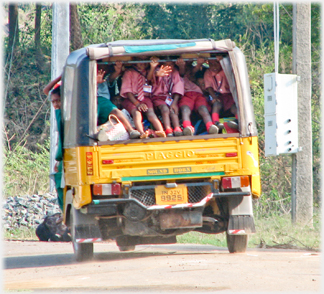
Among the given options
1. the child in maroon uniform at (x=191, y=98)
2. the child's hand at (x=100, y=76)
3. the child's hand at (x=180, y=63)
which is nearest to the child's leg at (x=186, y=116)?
the child in maroon uniform at (x=191, y=98)

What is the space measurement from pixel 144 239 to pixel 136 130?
1923 mm

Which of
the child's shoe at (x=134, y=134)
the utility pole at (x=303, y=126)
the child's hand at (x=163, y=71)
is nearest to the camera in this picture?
the child's shoe at (x=134, y=134)

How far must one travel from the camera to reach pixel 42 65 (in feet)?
77.4

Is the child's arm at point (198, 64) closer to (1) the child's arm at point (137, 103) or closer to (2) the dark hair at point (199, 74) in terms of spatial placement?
(2) the dark hair at point (199, 74)

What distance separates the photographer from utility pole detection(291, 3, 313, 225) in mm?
10625

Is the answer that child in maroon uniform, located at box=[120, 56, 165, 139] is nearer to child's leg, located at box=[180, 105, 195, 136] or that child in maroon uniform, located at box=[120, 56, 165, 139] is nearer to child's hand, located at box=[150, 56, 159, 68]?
child's hand, located at box=[150, 56, 159, 68]

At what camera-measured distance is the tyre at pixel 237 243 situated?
817 centimetres

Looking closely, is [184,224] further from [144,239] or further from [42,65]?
[42,65]

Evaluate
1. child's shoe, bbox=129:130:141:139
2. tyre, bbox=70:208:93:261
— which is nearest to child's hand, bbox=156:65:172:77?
child's shoe, bbox=129:130:141:139

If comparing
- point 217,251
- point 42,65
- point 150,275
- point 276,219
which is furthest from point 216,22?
point 150,275

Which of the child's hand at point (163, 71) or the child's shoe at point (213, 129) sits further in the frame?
the child's hand at point (163, 71)

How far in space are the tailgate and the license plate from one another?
14cm

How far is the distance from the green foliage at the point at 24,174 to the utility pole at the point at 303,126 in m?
7.47

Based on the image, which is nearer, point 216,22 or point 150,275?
point 150,275
